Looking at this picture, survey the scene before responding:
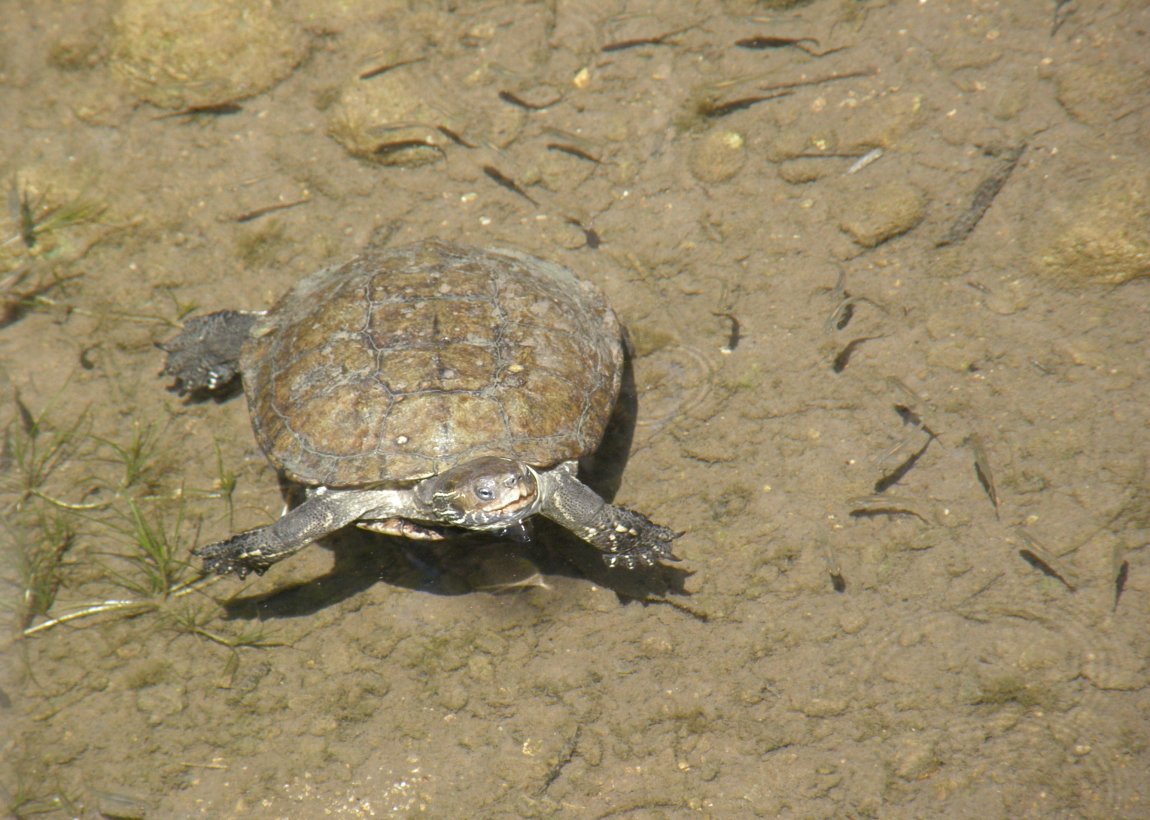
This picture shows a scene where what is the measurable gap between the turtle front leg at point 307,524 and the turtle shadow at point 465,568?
0.32 metres

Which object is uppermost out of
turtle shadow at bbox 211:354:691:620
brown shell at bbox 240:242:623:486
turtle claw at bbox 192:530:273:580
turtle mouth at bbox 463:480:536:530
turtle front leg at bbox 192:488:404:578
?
brown shell at bbox 240:242:623:486

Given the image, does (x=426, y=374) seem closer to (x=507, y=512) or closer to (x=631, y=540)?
(x=507, y=512)

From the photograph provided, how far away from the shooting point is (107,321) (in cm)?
422

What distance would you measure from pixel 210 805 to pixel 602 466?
6.71 ft

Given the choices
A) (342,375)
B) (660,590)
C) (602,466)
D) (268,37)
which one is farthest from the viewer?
(268,37)

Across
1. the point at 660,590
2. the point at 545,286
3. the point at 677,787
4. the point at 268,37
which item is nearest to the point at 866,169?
the point at 545,286

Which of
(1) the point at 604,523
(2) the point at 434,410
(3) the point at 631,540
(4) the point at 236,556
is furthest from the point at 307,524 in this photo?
(3) the point at 631,540

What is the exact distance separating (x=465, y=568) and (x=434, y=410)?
0.83 metres

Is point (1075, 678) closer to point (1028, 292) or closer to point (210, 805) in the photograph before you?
point (1028, 292)

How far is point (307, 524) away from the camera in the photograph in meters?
3.21

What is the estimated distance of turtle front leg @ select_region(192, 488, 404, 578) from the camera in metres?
3.21

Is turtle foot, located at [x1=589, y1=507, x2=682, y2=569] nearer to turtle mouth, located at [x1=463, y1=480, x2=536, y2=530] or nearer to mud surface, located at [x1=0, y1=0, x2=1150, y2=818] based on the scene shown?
mud surface, located at [x1=0, y1=0, x2=1150, y2=818]

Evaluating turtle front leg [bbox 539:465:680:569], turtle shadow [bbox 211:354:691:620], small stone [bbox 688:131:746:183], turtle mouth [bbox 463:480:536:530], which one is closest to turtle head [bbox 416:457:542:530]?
turtle mouth [bbox 463:480:536:530]

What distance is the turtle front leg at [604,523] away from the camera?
3.21 m
